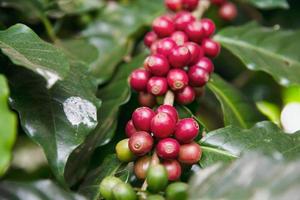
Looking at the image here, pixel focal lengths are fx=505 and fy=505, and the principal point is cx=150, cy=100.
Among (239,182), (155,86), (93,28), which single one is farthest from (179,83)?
(93,28)

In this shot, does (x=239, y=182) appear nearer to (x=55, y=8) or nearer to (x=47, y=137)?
(x=47, y=137)

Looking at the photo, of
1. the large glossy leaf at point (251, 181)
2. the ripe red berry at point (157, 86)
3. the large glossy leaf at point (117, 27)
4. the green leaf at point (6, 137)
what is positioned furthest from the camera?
the large glossy leaf at point (117, 27)

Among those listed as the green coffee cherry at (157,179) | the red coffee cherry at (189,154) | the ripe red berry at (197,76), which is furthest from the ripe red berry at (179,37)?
the green coffee cherry at (157,179)

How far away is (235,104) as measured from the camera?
128 centimetres

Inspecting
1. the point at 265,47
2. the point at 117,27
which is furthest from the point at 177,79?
the point at 117,27

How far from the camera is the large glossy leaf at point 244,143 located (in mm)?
998

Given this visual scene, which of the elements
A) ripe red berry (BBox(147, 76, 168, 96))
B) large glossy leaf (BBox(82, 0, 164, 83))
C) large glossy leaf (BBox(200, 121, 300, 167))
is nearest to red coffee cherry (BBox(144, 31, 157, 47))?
large glossy leaf (BBox(82, 0, 164, 83))

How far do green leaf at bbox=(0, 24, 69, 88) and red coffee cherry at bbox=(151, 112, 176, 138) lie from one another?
0.19 m

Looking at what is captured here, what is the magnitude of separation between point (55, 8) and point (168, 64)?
0.60m

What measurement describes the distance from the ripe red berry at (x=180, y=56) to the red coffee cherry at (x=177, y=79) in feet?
0.06

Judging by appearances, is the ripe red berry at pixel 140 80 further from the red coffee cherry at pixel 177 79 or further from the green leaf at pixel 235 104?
the green leaf at pixel 235 104

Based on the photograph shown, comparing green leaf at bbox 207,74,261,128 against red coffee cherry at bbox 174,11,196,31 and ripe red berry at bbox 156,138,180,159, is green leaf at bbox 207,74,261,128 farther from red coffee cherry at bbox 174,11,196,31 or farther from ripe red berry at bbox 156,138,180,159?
ripe red berry at bbox 156,138,180,159

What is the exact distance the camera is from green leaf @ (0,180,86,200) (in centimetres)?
83

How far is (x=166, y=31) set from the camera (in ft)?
4.23
